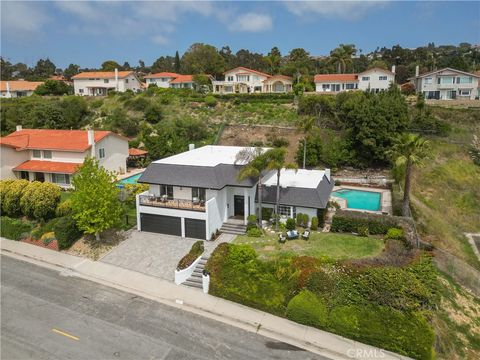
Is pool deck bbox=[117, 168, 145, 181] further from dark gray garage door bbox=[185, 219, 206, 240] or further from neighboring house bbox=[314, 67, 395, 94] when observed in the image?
neighboring house bbox=[314, 67, 395, 94]

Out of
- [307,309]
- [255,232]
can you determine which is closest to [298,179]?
[255,232]

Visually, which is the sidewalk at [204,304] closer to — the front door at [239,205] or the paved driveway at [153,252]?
the paved driveway at [153,252]

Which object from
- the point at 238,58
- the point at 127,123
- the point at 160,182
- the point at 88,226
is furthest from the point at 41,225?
the point at 238,58

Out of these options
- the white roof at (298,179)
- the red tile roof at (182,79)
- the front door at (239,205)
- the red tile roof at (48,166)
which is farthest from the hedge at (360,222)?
the red tile roof at (182,79)

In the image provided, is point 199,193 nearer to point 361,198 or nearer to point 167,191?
point 167,191

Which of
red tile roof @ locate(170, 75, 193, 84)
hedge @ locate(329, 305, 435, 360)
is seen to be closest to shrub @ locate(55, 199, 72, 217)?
hedge @ locate(329, 305, 435, 360)

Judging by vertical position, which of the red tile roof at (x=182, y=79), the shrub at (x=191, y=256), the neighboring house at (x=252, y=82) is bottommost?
the shrub at (x=191, y=256)

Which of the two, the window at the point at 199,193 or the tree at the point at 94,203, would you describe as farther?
the window at the point at 199,193
